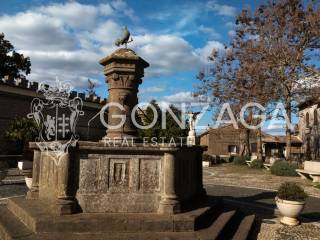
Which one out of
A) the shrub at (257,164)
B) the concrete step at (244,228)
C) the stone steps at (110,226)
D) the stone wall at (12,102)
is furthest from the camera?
the stone wall at (12,102)

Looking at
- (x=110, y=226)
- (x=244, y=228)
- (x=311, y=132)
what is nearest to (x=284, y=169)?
(x=244, y=228)

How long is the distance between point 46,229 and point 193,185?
161 inches

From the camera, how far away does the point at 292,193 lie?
907 centimetres

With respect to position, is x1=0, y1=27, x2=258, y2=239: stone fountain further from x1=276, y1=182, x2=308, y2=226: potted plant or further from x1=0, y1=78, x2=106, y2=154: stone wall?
x1=0, y1=78, x2=106, y2=154: stone wall

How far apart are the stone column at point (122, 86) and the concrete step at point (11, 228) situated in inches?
110

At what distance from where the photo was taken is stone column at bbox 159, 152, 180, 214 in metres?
7.18

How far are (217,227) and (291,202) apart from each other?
2.59 meters

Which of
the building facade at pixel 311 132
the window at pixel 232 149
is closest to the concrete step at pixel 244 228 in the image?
the building facade at pixel 311 132

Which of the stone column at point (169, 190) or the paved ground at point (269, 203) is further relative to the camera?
the paved ground at point (269, 203)

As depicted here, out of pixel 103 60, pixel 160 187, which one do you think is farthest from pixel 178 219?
pixel 103 60

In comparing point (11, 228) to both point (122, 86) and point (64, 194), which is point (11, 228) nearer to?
point (64, 194)

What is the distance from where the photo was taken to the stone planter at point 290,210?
8906 mm

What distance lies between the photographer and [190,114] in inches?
847

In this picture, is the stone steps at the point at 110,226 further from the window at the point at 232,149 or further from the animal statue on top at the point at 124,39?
the window at the point at 232,149
